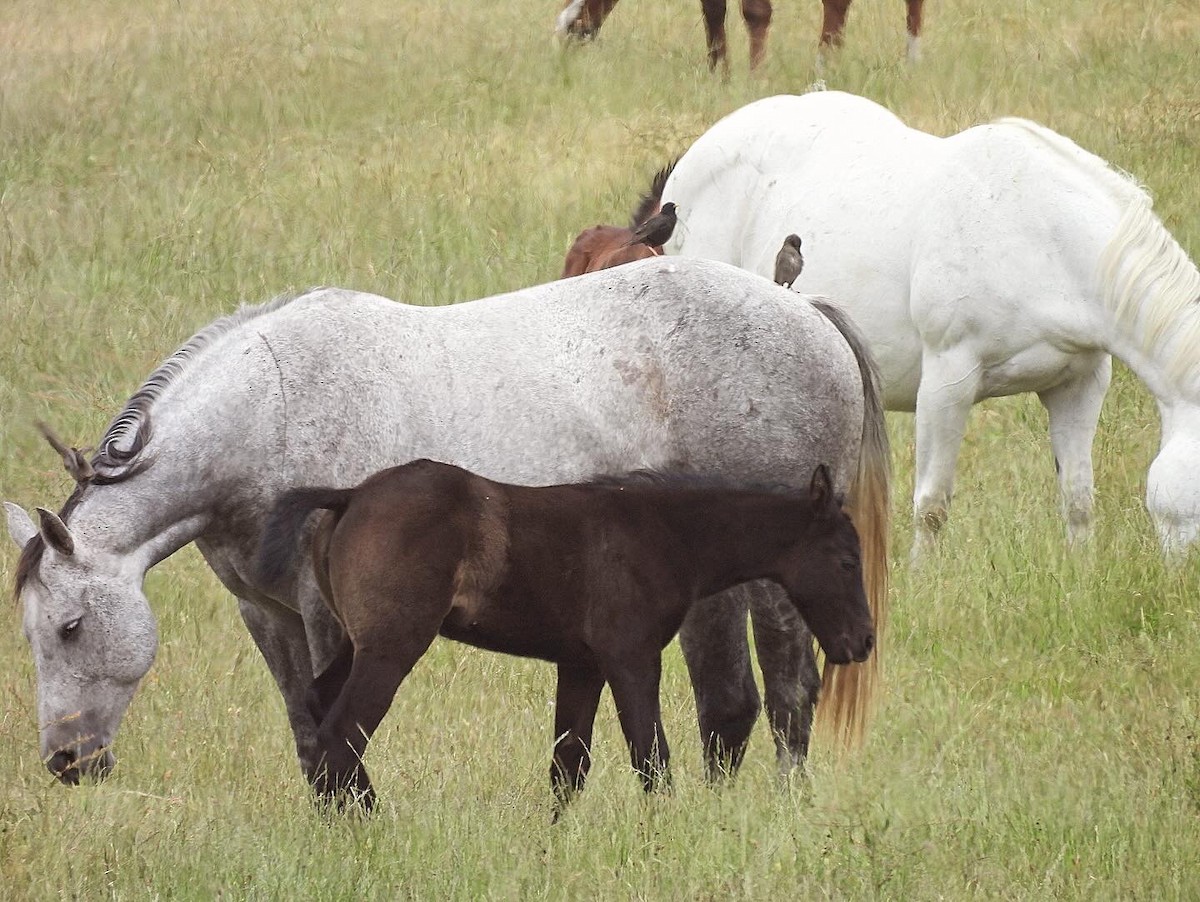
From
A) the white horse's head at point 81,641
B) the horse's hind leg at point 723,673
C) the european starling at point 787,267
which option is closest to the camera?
the white horse's head at point 81,641

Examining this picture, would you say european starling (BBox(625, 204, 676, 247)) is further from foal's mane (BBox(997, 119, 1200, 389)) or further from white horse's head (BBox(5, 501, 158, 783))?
white horse's head (BBox(5, 501, 158, 783))

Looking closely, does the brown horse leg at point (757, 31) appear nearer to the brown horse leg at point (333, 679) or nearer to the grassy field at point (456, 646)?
the grassy field at point (456, 646)

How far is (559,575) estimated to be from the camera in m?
4.19

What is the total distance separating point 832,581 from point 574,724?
0.78 m

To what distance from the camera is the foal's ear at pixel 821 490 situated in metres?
4.29

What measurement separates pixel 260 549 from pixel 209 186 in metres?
8.17

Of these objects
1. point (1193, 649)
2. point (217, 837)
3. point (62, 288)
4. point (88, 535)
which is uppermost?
point (88, 535)

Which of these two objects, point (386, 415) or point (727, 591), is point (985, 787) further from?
point (386, 415)

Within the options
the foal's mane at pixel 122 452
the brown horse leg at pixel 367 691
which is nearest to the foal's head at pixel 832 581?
the brown horse leg at pixel 367 691

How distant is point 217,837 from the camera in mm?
4164

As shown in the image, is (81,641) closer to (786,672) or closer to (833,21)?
(786,672)

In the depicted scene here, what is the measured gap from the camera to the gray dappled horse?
426cm

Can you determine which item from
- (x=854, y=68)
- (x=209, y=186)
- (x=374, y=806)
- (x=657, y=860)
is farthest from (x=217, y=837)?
(x=854, y=68)

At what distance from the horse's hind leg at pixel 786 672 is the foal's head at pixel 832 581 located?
0.74 m
